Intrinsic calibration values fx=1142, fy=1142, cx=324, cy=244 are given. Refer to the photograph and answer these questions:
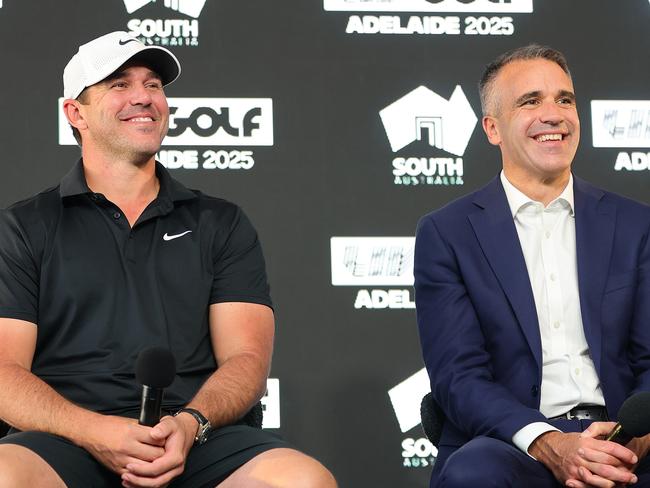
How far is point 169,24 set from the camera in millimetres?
3998

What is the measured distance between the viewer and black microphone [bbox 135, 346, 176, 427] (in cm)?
213

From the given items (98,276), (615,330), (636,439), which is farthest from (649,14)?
(98,276)

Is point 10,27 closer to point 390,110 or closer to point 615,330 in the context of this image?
point 390,110

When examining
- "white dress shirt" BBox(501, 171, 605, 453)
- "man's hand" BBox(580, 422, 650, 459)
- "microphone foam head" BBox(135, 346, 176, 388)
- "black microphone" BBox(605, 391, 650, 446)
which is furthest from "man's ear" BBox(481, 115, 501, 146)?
"microphone foam head" BBox(135, 346, 176, 388)

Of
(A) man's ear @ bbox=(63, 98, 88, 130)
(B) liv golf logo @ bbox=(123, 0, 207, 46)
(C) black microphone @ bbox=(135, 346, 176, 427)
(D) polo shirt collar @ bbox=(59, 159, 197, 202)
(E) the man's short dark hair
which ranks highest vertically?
(B) liv golf logo @ bbox=(123, 0, 207, 46)

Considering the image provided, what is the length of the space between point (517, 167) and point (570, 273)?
0.32 metres

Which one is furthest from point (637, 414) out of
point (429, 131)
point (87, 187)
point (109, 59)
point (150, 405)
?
point (429, 131)

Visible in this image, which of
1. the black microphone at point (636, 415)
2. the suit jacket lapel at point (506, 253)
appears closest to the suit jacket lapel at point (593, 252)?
the suit jacket lapel at point (506, 253)

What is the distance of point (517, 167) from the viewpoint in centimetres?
291

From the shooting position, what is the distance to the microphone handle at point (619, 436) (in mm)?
2238

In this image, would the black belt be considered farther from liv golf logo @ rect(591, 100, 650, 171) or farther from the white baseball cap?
liv golf logo @ rect(591, 100, 650, 171)

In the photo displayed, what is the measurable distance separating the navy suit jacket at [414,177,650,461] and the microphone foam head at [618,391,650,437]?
1.25ft

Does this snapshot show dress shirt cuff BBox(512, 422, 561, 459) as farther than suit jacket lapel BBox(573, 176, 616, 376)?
No

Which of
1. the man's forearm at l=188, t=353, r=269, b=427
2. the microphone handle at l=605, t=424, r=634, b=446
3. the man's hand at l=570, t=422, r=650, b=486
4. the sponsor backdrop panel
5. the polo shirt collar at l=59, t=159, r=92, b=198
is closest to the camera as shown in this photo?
the microphone handle at l=605, t=424, r=634, b=446
